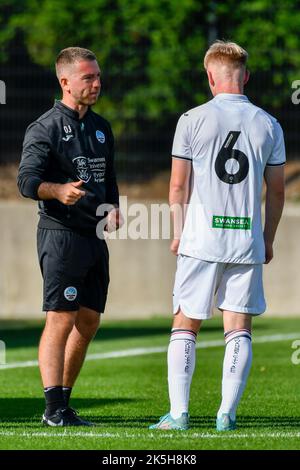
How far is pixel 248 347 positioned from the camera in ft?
23.0

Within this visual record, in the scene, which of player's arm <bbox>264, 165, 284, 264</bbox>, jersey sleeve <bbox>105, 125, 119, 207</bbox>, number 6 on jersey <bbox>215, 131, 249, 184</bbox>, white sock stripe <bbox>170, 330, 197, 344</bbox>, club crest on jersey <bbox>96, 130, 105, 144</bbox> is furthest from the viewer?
jersey sleeve <bbox>105, 125, 119, 207</bbox>

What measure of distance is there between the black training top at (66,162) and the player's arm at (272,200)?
952 millimetres

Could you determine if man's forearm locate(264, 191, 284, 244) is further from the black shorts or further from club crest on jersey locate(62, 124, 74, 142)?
club crest on jersey locate(62, 124, 74, 142)

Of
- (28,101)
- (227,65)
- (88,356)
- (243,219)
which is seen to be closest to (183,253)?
(243,219)

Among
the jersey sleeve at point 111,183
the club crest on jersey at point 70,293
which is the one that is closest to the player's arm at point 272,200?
the jersey sleeve at point 111,183

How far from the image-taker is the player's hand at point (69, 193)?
7027 millimetres

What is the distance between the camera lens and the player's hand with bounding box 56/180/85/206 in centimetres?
703

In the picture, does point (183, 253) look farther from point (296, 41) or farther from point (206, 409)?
point (296, 41)

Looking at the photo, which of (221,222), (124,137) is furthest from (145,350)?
(221,222)

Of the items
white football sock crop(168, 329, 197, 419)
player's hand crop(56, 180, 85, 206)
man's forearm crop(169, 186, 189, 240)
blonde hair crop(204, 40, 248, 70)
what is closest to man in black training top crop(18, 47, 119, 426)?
player's hand crop(56, 180, 85, 206)

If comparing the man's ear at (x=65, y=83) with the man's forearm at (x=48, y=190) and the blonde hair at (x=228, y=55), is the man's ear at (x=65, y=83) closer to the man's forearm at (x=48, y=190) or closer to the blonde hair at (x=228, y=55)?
the man's forearm at (x=48, y=190)

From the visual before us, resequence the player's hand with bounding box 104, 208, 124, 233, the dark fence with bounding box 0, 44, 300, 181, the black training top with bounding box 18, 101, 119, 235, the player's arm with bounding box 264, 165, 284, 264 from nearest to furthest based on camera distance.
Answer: the player's arm with bounding box 264, 165, 284, 264 → the black training top with bounding box 18, 101, 119, 235 → the player's hand with bounding box 104, 208, 124, 233 → the dark fence with bounding box 0, 44, 300, 181
